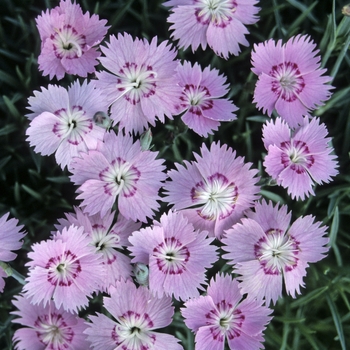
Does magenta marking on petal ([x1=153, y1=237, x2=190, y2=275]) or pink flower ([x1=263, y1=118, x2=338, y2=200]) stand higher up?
pink flower ([x1=263, y1=118, x2=338, y2=200])

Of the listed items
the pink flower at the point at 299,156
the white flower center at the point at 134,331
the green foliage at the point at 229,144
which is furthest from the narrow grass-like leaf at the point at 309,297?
the white flower center at the point at 134,331

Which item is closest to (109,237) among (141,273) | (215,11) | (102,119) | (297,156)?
(141,273)

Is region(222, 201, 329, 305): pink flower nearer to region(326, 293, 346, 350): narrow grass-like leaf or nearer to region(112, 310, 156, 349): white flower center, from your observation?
region(326, 293, 346, 350): narrow grass-like leaf

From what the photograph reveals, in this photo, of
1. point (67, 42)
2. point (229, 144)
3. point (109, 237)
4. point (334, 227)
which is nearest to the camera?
point (109, 237)

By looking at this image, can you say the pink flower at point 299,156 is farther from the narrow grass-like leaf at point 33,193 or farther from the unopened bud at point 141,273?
the narrow grass-like leaf at point 33,193

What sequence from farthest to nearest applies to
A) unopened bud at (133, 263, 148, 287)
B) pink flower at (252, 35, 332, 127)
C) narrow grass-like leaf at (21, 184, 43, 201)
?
narrow grass-like leaf at (21, 184, 43, 201) < pink flower at (252, 35, 332, 127) < unopened bud at (133, 263, 148, 287)

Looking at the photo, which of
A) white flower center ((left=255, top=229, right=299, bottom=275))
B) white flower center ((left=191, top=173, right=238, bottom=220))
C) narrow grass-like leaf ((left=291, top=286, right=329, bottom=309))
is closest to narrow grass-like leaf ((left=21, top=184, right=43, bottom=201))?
white flower center ((left=191, top=173, right=238, bottom=220))

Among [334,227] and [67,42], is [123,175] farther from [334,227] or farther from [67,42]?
[334,227]
